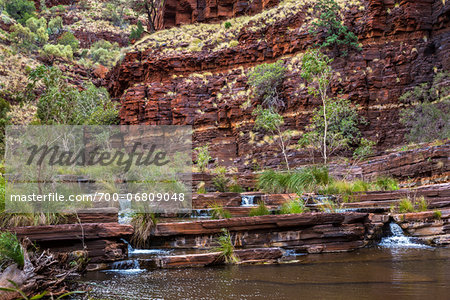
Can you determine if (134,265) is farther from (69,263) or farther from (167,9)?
(167,9)

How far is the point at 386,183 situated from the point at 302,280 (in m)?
10.7

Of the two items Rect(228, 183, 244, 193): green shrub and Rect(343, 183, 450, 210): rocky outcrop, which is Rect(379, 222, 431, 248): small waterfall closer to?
Rect(343, 183, 450, 210): rocky outcrop

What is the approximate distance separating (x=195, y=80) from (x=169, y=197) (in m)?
28.7

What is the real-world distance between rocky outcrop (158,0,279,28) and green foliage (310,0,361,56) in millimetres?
10963

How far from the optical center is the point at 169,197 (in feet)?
42.0

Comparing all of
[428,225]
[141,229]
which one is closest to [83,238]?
[141,229]

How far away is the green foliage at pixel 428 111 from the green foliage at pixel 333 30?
6774mm

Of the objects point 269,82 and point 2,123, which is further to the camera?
point 269,82

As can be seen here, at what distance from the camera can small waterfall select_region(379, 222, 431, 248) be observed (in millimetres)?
9613

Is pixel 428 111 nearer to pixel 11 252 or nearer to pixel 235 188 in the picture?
pixel 235 188

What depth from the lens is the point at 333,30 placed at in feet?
109

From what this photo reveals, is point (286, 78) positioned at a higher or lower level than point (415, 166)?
higher

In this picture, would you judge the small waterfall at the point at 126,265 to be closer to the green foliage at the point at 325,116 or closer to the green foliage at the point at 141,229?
the green foliage at the point at 141,229

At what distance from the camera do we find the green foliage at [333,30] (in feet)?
105
